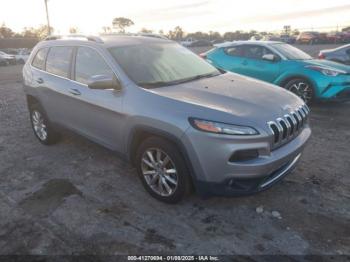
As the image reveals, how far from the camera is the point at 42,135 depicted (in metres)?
5.79

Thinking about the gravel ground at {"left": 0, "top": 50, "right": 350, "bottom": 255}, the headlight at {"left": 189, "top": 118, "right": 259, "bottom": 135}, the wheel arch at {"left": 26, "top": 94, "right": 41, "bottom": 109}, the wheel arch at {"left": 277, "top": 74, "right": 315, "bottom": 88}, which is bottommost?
the gravel ground at {"left": 0, "top": 50, "right": 350, "bottom": 255}

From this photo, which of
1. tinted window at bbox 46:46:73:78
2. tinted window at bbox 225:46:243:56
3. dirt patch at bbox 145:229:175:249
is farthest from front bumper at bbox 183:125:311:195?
tinted window at bbox 225:46:243:56

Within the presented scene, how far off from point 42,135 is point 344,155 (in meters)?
4.84

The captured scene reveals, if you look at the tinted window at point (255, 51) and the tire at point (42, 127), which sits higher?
the tinted window at point (255, 51)

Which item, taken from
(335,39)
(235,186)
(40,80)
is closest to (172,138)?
(235,186)

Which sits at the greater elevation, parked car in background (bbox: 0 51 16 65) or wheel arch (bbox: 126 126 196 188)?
wheel arch (bbox: 126 126 196 188)

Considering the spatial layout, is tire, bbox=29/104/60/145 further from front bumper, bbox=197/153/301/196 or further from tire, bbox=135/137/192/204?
front bumper, bbox=197/153/301/196

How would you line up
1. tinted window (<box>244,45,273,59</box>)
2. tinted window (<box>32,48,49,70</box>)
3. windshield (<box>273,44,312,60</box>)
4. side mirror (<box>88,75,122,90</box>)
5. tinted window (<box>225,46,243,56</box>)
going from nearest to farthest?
1. side mirror (<box>88,75,122,90</box>)
2. tinted window (<box>32,48,49,70</box>)
3. windshield (<box>273,44,312,60</box>)
4. tinted window (<box>244,45,273,59</box>)
5. tinted window (<box>225,46,243,56</box>)

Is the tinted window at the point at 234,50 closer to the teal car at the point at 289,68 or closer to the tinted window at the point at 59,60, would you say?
the teal car at the point at 289,68

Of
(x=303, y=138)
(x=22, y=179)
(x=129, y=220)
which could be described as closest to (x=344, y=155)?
(x=303, y=138)

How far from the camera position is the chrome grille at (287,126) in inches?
128

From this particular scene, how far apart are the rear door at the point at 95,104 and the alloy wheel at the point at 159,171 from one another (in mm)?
470

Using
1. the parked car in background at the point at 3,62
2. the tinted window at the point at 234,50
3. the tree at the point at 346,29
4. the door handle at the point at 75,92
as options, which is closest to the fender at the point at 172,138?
the door handle at the point at 75,92

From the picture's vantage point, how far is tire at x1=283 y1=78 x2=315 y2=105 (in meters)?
7.54
